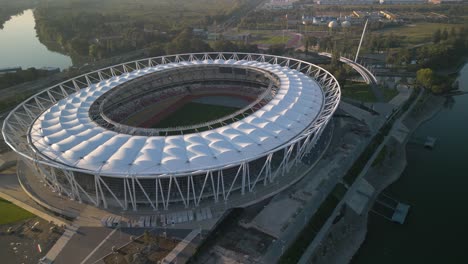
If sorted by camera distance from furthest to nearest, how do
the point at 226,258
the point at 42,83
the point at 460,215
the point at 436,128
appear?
the point at 42,83
the point at 436,128
the point at 460,215
the point at 226,258

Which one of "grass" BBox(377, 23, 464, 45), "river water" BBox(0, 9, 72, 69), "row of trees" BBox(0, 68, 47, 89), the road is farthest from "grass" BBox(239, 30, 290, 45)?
"row of trees" BBox(0, 68, 47, 89)

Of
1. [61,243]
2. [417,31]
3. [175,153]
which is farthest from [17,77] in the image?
[417,31]

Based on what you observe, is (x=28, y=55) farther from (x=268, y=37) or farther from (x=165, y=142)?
(x=165, y=142)

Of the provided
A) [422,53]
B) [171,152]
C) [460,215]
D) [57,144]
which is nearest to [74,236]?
[57,144]

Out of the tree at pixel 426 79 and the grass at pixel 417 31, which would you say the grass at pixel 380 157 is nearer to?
the tree at pixel 426 79

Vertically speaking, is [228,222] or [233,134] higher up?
[233,134]

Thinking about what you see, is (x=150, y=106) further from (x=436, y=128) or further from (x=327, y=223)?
(x=436, y=128)

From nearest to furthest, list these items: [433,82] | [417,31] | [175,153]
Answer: [175,153]
[433,82]
[417,31]
